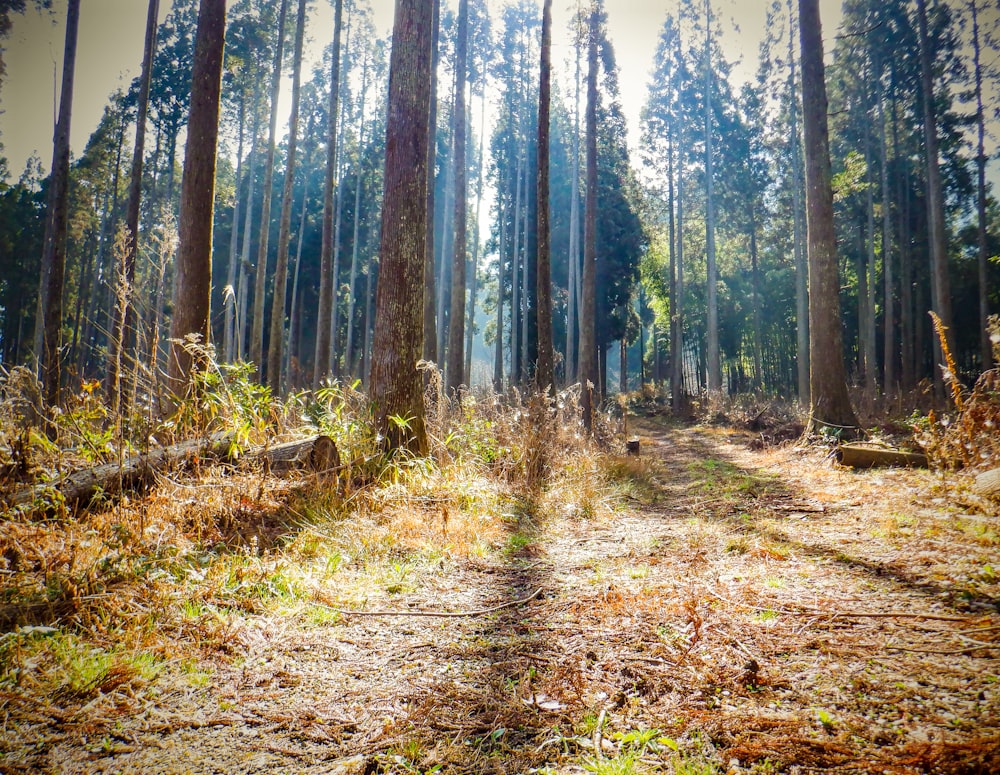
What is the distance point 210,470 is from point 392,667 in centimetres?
234

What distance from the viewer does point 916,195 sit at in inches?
704

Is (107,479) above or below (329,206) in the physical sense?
below

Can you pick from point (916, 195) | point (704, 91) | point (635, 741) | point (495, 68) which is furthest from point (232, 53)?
point (916, 195)

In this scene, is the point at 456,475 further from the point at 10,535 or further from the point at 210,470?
the point at 10,535

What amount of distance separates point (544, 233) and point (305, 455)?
6156 millimetres

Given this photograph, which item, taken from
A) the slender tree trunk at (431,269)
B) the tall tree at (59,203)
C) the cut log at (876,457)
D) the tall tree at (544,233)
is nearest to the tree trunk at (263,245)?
the tall tree at (59,203)

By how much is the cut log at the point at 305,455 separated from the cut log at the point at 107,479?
46 centimetres

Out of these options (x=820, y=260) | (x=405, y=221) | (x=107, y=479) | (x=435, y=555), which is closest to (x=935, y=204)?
(x=820, y=260)

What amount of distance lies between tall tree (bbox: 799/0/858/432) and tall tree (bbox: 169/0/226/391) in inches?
325

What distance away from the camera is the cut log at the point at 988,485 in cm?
344

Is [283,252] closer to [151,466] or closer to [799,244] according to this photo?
[151,466]

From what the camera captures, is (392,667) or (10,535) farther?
(10,535)

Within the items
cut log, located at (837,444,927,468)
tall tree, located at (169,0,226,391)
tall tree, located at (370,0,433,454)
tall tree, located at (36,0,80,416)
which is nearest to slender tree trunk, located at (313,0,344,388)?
tall tree, located at (36,0,80,416)

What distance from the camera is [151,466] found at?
129 inches
